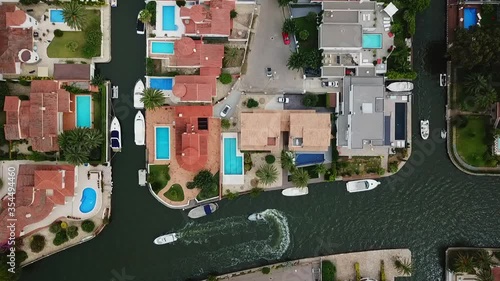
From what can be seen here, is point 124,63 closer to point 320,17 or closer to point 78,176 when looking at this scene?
point 78,176

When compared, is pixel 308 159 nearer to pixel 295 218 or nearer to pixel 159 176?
pixel 295 218

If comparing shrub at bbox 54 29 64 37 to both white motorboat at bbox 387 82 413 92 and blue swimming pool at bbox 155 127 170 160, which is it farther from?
white motorboat at bbox 387 82 413 92

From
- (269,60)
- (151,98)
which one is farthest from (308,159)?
(151,98)

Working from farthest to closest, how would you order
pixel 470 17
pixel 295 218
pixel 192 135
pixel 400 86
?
pixel 295 218
pixel 470 17
pixel 400 86
pixel 192 135

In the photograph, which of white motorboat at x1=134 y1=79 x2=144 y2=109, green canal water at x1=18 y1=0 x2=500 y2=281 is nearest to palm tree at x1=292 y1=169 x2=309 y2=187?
green canal water at x1=18 y1=0 x2=500 y2=281

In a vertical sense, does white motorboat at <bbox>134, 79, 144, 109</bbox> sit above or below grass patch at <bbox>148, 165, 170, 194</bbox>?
above
